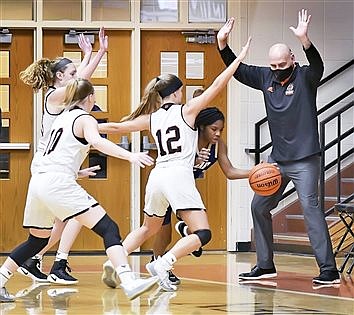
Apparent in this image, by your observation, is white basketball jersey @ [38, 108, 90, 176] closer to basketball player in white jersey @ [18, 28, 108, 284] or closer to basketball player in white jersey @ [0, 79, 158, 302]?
basketball player in white jersey @ [0, 79, 158, 302]

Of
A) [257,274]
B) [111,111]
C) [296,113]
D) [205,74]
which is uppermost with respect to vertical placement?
[205,74]

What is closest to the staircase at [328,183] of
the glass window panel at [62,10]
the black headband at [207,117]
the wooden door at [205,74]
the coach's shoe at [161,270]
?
the wooden door at [205,74]

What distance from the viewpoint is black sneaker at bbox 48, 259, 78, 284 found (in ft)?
26.3

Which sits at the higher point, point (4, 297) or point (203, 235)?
point (203, 235)

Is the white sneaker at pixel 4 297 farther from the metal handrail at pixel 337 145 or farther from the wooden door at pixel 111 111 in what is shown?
the wooden door at pixel 111 111

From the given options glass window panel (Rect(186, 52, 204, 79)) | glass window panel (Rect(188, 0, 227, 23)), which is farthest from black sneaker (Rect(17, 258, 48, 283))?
glass window panel (Rect(188, 0, 227, 23))

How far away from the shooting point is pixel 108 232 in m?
6.59

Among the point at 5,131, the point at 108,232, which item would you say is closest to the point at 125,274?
the point at 108,232

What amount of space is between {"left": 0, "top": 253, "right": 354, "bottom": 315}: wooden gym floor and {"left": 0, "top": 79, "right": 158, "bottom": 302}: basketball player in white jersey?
33 centimetres

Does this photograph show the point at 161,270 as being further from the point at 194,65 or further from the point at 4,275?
the point at 194,65

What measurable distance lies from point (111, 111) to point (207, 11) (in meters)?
1.58

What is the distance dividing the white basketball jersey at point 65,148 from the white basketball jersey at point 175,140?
0.75 m

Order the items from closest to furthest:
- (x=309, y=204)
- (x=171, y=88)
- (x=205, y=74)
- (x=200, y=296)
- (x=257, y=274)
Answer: (x=200, y=296) → (x=171, y=88) → (x=309, y=204) → (x=257, y=274) → (x=205, y=74)

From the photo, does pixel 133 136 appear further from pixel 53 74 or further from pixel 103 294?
pixel 103 294
